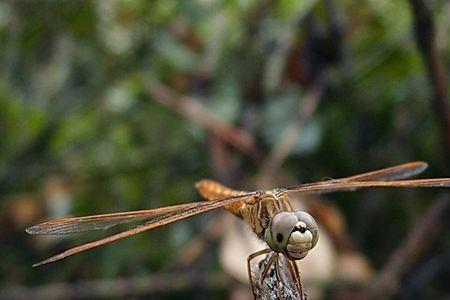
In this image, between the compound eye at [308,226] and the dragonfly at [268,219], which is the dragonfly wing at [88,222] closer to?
the dragonfly at [268,219]

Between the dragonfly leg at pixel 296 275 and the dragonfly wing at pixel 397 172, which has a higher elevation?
the dragonfly wing at pixel 397 172

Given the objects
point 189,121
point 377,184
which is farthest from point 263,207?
point 189,121

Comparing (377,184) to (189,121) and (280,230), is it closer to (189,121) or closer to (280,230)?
(280,230)

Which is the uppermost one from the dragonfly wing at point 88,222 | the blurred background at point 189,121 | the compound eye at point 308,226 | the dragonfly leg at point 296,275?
the blurred background at point 189,121

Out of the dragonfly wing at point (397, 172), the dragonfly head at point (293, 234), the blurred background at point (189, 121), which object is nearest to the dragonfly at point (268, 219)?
the dragonfly head at point (293, 234)

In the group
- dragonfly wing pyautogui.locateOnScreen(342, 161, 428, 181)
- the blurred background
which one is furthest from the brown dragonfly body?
the blurred background

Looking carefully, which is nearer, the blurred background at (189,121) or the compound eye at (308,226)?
the compound eye at (308,226)

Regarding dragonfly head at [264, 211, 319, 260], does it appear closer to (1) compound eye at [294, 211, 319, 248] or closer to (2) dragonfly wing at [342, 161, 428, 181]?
(1) compound eye at [294, 211, 319, 248]
